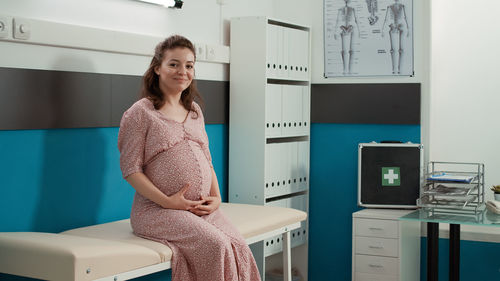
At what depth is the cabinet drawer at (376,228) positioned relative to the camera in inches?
139

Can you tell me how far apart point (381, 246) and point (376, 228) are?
3.8 inches

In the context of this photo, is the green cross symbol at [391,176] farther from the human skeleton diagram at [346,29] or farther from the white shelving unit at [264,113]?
the human skeleton diagram at [346,29]

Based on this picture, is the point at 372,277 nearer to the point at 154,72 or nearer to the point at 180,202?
the point at 180,202

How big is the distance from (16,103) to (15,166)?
0.24 m

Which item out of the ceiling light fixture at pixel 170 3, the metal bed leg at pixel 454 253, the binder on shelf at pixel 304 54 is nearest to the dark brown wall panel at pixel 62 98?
the ceiling light fixture at pixel 170 3

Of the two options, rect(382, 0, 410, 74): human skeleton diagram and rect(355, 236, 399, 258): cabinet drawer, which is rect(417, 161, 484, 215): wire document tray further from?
rect(382, 0, 410, 74): human skeleton diagram

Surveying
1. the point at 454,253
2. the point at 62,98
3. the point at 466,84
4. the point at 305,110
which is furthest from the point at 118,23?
the point at 466,84

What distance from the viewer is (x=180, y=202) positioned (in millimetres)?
2660

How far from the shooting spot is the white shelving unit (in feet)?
12.1

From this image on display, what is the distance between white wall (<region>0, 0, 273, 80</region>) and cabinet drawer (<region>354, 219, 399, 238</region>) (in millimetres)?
1089

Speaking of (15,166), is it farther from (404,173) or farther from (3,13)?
(404,173)

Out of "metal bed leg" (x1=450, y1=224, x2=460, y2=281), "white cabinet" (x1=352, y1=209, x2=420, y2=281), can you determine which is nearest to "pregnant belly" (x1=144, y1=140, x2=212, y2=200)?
"white cabinet" (x1=352, y1=209, x2=420, y2=281)

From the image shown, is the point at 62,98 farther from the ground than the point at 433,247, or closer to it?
farther from the ground

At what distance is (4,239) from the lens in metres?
2.36
